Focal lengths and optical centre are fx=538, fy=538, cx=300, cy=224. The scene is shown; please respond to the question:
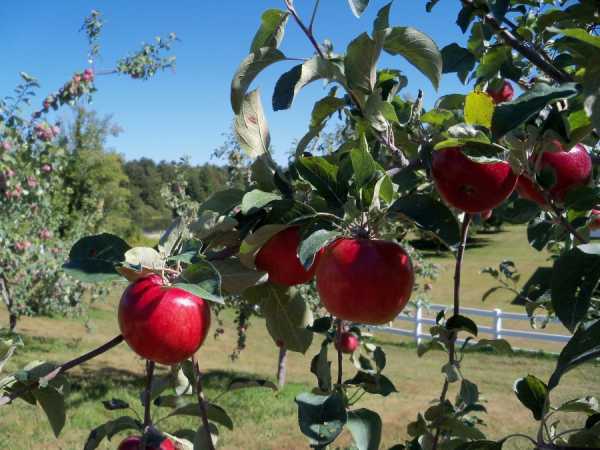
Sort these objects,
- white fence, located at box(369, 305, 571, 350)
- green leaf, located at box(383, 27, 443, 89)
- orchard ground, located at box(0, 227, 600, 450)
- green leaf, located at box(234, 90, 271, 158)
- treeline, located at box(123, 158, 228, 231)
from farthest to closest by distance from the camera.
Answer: treeline, located at box(123, 158, 228, 231), white fence, located at box(369, 305, 571, 350), orchard ground, located at box(0, 227, 600, 450), green leaf, located at box(234, 90, 271, 158), green leaf, located at box(383, 27, 443, 89)

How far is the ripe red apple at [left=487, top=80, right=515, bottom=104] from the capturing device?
4.69 feet

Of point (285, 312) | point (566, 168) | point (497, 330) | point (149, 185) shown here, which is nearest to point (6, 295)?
point (285, 312)

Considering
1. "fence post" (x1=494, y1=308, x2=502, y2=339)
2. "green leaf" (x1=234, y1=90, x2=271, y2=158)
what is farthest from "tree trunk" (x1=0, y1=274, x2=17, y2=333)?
"fence post" (x1=494, y1=308, x2=502, y2=339)

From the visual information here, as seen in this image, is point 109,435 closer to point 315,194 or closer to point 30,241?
point 315,194

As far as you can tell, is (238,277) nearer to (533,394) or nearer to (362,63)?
(362,63)

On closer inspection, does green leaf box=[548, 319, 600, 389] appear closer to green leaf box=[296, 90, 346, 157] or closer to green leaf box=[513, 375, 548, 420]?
green leaf box=[513, 375, 548, 420]

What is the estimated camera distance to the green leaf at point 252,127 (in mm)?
839

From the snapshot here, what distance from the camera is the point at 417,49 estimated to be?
0.76 meters

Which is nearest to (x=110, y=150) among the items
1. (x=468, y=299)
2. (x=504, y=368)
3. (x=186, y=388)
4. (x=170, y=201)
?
(x=468, y=299)

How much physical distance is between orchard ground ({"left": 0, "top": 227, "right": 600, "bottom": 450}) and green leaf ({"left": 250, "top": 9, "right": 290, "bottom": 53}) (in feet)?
8.78

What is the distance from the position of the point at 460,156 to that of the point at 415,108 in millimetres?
215

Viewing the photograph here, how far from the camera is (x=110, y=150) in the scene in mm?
28344

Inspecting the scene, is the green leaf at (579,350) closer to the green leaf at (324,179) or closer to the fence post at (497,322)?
the green leaf at (324,179)

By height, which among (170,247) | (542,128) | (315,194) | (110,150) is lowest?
(170,247)
